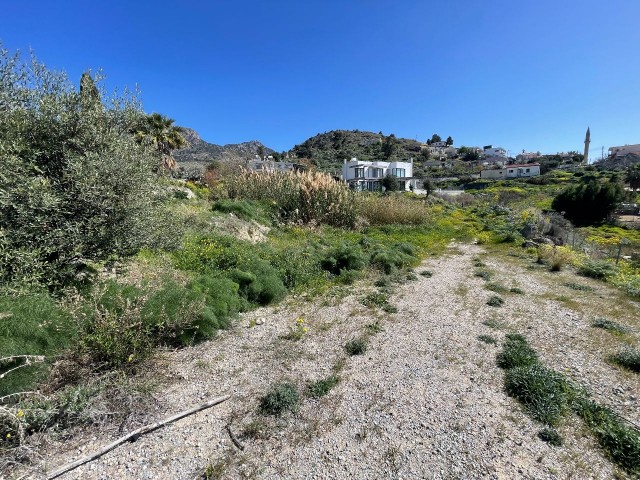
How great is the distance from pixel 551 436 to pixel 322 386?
253 cm

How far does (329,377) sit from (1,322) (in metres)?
3.99

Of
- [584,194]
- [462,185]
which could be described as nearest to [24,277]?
[584,194]

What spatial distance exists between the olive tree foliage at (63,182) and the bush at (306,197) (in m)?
8.20

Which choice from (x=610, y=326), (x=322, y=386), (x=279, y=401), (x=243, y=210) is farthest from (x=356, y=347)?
(x=243, y=210)

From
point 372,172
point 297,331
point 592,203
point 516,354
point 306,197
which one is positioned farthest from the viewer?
point 372,172

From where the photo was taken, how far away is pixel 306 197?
44.6 ft

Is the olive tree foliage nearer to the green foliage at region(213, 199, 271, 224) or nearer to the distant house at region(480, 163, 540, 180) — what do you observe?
the green foliage at region(213, 199, 271, 224)

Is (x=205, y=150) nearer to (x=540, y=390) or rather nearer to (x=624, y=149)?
(x=540, y=390)

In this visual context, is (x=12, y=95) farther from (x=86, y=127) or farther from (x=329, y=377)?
(x=329, y=377)

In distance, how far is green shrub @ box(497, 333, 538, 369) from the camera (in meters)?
4.58

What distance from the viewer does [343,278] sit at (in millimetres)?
8422

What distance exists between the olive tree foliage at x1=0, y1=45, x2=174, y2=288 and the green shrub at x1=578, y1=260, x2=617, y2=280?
456 inches

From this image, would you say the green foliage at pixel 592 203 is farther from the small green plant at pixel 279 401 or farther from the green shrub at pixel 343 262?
the small green plant at pixel 279 401

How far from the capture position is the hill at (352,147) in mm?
83250
